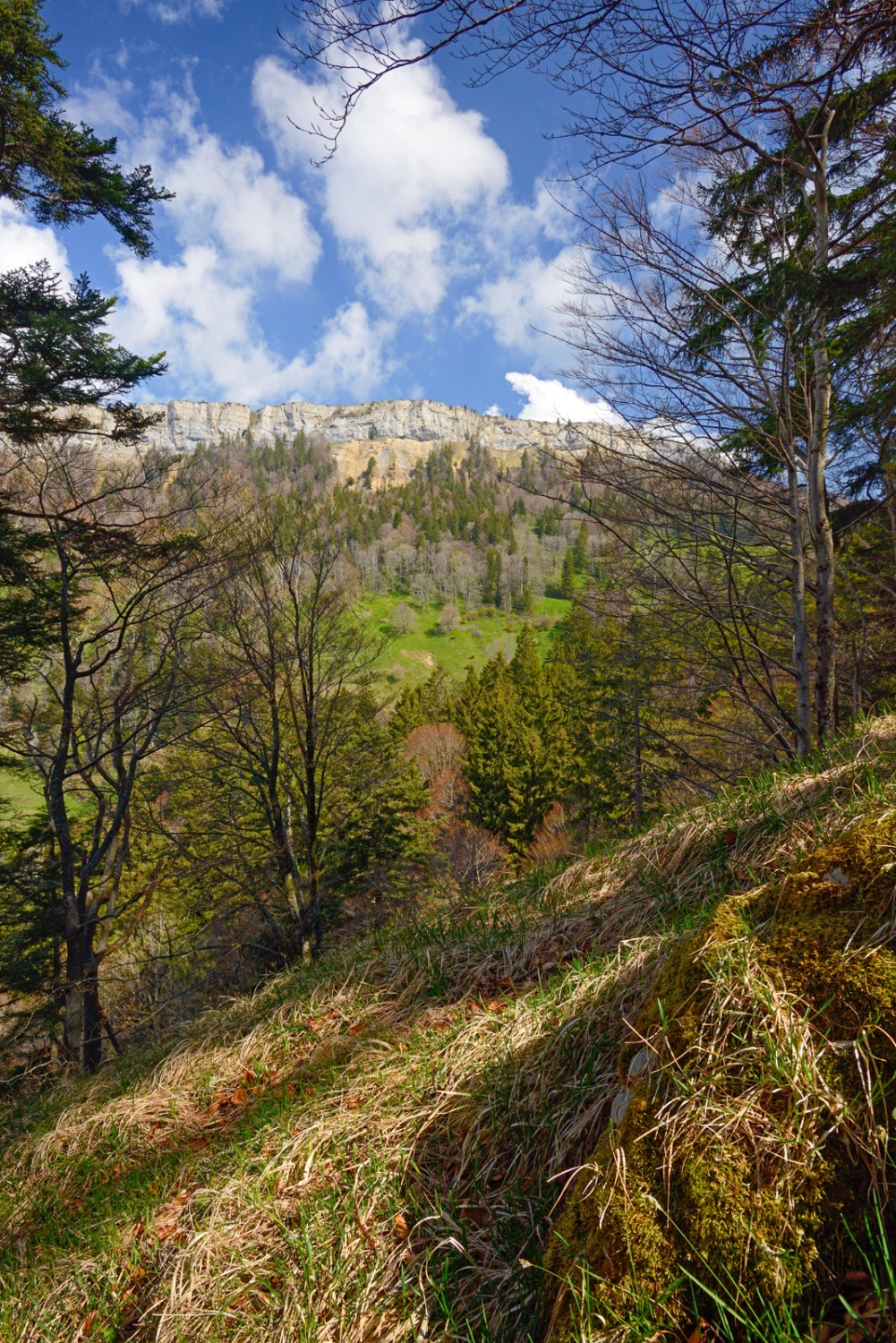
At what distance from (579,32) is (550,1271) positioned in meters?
4.35

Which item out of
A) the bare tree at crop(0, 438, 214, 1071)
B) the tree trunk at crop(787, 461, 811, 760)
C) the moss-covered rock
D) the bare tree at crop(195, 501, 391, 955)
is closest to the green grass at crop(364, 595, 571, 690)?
the bare tree at crop(195, 501, 391, 955)

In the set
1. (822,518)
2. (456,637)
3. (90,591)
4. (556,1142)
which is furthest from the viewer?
(456,637)

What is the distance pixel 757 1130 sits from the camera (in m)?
1.20

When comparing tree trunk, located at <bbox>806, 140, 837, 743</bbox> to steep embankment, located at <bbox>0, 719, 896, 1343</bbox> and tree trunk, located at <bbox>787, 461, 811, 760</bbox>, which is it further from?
steep embankment, located at <bbox>0, 719, 896, 1343</bbox>

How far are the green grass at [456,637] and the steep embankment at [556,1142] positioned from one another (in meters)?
62.8

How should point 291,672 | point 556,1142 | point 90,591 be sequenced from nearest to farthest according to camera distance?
point 556,1142 < point 90,591 < point 291,672

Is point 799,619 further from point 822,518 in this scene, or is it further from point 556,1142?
point 556,1142

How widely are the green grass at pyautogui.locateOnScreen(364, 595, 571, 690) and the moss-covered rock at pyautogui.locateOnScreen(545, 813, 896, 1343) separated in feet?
212

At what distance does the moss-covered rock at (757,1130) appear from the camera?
105cm

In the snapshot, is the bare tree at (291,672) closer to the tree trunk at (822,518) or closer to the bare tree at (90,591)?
the bare tree at (90,591)

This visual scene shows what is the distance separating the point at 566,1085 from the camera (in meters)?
1.85

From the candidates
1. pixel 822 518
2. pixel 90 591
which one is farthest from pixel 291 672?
pixel 822 518

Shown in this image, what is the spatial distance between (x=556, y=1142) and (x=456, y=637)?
8186 centimetres

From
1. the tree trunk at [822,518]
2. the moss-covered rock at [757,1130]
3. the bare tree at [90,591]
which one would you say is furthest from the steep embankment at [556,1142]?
the bare tree at [90,591]
